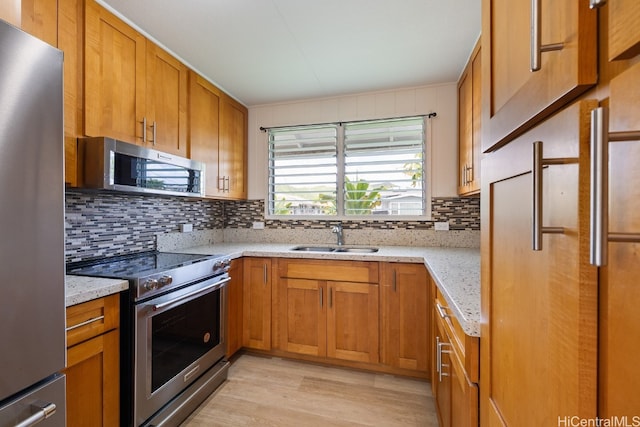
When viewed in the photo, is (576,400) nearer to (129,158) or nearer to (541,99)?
(541,99)

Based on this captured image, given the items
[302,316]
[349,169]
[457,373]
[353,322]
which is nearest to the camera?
[457,373]

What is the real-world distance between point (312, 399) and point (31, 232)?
1808 millimetres

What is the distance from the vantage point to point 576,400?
0.40m

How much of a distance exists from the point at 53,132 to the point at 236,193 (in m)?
2.06

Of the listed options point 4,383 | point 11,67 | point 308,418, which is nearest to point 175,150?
point 11,67

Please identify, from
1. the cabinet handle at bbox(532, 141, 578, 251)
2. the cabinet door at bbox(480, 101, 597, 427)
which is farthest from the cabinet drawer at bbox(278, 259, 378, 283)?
the cabinet handle at bbox(532, 141, 578, 251)

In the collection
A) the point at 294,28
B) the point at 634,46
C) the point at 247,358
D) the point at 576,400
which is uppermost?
the point at 294,28

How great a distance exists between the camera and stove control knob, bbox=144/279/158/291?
1.48 metres

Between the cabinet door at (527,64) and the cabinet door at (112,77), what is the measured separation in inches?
73.5

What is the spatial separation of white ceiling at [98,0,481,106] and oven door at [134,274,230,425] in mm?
1663

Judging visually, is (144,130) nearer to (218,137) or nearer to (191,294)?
(218,137)

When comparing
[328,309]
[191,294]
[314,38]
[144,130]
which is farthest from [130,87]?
[328,309]

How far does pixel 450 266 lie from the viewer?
1771mm

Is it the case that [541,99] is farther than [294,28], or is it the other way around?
[294,28]
